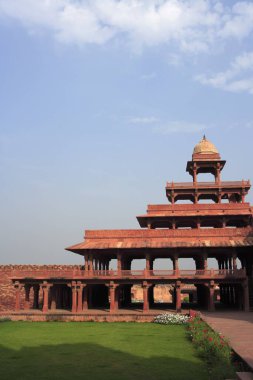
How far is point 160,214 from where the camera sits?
36969 millimetres

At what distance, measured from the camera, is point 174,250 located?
33.4 m

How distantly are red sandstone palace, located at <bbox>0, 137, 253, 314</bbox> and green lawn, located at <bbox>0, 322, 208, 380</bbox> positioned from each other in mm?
8005

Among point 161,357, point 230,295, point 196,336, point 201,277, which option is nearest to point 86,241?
point 201,277

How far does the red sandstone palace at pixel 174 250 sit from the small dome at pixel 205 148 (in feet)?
0.34

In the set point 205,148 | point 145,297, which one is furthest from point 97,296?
point 205,148

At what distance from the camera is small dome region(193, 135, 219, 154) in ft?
137

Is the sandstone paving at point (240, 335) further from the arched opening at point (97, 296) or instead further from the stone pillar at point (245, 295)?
the arched opening at point (97, 296)

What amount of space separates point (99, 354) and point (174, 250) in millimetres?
18423

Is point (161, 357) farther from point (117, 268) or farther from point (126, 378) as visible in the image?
point (117, 268)

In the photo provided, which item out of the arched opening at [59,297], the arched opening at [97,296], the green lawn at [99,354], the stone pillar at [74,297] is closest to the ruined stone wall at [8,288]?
the arched opening at [97,296]

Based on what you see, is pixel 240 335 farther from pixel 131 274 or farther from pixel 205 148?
pixel 205 148

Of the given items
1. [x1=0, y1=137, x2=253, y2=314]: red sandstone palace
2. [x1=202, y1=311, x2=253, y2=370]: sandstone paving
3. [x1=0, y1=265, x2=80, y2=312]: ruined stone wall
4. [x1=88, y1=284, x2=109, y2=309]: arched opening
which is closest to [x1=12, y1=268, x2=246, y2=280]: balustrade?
[x1=0, y1=137, x2=253, y2=314]: red sandstone palace

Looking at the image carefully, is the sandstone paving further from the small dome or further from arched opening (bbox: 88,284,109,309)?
the small dome

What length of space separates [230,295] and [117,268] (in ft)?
45.6
